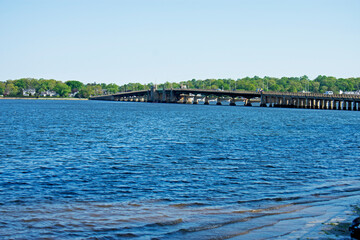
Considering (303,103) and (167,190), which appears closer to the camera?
(167,190)

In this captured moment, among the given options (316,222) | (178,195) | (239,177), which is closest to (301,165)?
(239,177)

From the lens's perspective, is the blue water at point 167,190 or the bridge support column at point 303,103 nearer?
the blue water at point 167,190

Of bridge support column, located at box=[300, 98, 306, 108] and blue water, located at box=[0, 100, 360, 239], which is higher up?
bridge support column, located at box=[300, 98, 306, 108]

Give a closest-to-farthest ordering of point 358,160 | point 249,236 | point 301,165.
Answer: point 249,236 → point 301,165 → point 358,160

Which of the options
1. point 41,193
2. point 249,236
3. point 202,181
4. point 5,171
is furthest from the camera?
point 5,171

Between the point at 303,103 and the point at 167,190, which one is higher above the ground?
the point at 303,103

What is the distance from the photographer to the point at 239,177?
948 inches

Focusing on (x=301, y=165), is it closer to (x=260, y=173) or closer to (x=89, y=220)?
(x=260, y=173)

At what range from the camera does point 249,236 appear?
1353 centimetres

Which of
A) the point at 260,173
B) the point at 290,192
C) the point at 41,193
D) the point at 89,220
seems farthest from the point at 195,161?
the point at 89,220

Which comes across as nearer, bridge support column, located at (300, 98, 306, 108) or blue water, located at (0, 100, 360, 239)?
blue water, located at (0, 100, 360, 239)

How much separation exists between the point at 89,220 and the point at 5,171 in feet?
36.1

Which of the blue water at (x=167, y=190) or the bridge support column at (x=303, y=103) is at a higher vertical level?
the bridge support column at (x=303, y=103)

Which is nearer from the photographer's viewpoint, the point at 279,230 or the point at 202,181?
the point at 279,230
